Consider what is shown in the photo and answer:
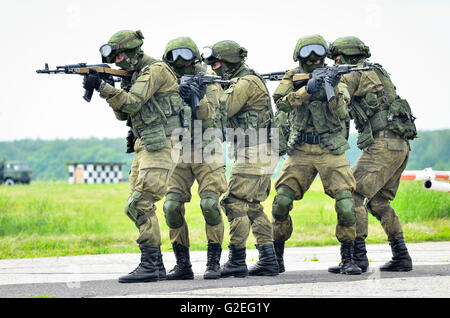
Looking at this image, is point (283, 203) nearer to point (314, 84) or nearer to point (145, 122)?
point (314, 84)

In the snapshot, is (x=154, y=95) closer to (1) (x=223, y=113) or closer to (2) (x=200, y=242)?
(1) (x=223, y=113)

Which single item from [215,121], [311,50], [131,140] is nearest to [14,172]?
[131,140]

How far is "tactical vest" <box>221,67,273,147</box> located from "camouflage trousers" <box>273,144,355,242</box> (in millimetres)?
393

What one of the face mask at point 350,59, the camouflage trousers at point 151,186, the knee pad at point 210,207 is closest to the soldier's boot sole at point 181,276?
the camouflage trousers at point 151,186

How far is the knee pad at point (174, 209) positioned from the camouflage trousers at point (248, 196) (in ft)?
1.53

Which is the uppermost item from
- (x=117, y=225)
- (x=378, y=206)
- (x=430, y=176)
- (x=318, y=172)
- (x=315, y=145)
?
(x=315, y=145)

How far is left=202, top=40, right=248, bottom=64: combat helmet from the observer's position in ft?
29.7

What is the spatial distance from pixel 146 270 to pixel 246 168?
4.92ft

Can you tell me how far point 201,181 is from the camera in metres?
8.80

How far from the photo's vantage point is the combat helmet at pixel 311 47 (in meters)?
Result: 8.73

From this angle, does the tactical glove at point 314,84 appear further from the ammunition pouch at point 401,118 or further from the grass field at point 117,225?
the grass field at point 117,225

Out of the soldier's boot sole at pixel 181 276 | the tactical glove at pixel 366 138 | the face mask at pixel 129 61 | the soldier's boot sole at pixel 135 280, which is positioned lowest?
the soldier's boot sole at pixel 181 276

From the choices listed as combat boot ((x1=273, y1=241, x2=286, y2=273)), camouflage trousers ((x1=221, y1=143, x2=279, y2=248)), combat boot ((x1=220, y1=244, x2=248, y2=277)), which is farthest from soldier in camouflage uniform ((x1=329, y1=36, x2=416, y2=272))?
combat boot ((x1=220, y1=244, x2=248, y2=277))
